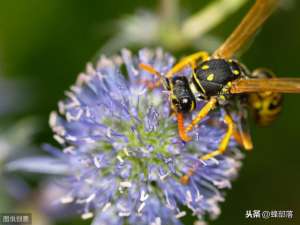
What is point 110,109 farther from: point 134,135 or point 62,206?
point 62,206

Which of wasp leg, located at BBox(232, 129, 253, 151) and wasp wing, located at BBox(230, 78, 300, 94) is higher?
wasp wing, located at BBox(230, 78, 300, 94)

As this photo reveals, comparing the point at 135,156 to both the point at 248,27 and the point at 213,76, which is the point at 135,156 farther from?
the point at 248,27

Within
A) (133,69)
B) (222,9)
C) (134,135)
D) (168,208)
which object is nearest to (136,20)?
(222,9)

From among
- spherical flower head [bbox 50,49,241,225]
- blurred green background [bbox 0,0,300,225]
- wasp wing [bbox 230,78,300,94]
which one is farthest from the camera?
blurred green background [bbox 0,0,300,225]

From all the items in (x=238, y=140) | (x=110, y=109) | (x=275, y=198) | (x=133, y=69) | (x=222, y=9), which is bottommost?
(x=275, y=198)

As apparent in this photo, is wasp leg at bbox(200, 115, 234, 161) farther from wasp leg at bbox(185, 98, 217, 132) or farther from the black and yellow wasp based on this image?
wasp leg at bbox(185, 98, 217, 132)

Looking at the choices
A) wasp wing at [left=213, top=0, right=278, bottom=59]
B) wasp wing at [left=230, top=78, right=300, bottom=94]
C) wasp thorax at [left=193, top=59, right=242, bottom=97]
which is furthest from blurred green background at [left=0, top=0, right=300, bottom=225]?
wasp wing at [left=230, top=78, right=300, bottom=94]

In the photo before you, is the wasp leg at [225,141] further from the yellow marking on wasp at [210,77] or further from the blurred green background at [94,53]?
the blurred green background at [94,53]

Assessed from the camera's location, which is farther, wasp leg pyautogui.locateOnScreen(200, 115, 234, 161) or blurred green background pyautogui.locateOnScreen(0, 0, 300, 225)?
blurred green background pyautogui.locateOnScreen(0, 0, 300, 225)
